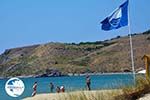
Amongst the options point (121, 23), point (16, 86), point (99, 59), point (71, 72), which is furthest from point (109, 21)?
point (71, 72)

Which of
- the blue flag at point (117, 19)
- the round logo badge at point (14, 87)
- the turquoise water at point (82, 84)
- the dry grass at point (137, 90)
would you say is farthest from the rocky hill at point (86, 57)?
the dry grass at point (137, 90)

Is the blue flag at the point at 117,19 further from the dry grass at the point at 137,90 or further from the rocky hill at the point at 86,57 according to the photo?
the rocky hill at the point at 86,57

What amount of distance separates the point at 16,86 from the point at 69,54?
168 meters

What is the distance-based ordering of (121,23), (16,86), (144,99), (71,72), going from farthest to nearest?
(71,72) → (121,23) → (16,86) → (144,99)

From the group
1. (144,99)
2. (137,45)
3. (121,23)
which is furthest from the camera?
(137,45)

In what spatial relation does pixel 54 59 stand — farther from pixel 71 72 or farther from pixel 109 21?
pixel 109 21

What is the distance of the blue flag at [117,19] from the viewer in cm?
1829

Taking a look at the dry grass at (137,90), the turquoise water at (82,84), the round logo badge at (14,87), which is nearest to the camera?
the dry grass at (137,90)

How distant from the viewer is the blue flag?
1829 centimetres

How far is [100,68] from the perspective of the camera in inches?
6791

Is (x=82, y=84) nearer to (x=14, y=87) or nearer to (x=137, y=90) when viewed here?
(x=14, y=87)

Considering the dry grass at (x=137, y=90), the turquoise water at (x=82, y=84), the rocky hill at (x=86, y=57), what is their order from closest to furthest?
the dry grass at (x=137, y=90)
the turquoise water at (x=82, y=84)
the rocky hill at (x=86, y=57)

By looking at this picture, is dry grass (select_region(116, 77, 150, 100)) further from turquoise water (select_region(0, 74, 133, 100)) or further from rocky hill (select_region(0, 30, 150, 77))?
rocky hill (select_region(0, 30, 150, 77))

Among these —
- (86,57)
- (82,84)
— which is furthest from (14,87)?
(86,57)
